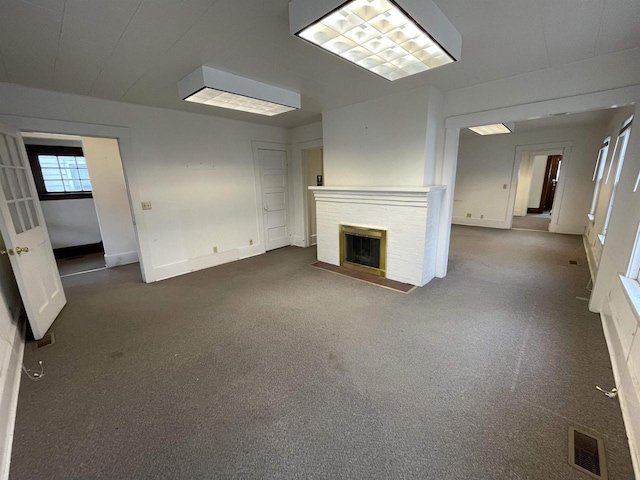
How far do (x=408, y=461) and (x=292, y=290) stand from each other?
2220 mm

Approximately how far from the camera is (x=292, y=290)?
3303 mm

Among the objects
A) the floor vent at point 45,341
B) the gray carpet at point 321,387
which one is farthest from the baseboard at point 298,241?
the floor vent at point 45,341

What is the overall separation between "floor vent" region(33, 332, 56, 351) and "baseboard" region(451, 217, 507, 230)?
8455 millimetres

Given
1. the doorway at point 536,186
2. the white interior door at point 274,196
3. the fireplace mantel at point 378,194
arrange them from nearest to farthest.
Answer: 1. the fireplace mantel at point 378,194
2. the white interior door at point 274,196
3. the doorway at point 536,186

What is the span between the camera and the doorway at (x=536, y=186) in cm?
823

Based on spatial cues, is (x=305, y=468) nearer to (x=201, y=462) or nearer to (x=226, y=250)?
(x=201, y=462)

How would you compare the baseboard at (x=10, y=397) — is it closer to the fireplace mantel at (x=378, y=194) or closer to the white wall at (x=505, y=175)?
the fireplace mantel at (x=378, y=194)

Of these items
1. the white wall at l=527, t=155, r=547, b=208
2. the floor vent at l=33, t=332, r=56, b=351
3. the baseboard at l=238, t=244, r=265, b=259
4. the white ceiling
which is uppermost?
the white ceiling

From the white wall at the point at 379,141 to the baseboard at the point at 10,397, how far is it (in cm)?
377

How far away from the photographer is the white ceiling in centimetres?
154

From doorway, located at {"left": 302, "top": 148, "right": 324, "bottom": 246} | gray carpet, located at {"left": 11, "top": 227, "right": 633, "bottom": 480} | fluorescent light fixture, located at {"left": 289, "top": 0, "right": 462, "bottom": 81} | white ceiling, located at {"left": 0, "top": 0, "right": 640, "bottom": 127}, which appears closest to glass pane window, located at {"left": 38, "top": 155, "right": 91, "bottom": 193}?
white ceiling, located at {"left": 0, "top": 0, "right": 640, "bottom": 127}

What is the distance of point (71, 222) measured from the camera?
196 inches

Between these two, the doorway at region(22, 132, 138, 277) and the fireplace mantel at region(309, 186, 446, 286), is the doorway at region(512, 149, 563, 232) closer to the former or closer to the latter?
the fireplace mantel at region(309, 186, 446, 286)

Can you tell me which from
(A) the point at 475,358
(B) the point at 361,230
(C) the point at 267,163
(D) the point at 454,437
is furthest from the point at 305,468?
(C) the point at 267,163
